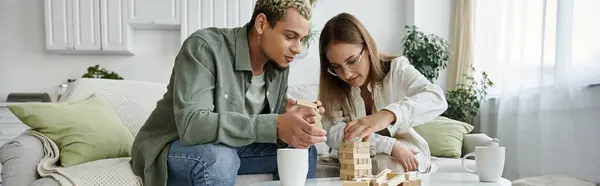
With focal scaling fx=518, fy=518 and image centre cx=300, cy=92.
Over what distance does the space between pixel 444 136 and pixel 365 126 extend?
124 centimetres

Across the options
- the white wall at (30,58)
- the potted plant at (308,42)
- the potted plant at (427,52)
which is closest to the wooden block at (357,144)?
the potted plant at (427,52)

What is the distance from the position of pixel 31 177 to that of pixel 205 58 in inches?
29.3

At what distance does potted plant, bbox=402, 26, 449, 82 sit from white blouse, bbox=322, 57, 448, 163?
1.72m

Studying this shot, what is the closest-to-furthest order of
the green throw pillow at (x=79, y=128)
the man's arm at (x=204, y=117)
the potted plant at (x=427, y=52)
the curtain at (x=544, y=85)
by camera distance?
the man's arm at (x=204, y=117) < the green throw pillow at (x=79, y=128) < the curtain at (x=544, y=85) < the potted plant at (x=427, y=52)

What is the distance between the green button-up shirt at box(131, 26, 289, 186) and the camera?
1.31m

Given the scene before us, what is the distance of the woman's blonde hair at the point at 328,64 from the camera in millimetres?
1670

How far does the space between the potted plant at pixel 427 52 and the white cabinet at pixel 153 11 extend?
5.53ft

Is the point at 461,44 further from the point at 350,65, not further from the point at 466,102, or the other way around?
the point at 350,65

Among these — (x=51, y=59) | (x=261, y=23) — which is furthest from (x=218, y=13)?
(x=261, y=23)

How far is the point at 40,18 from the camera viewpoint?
12.9 feet

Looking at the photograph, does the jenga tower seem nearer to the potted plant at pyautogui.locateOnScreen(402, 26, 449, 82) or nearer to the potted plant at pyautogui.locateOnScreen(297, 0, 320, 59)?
the potted plant at pyautogui.locateOnScreen(402, 26, 449, 82)

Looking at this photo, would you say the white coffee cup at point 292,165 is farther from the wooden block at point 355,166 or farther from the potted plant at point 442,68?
the potted plant at point 442,68

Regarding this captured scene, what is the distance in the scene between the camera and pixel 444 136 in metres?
2.45

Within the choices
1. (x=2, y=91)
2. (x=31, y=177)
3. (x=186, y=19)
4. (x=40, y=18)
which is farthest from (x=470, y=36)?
(x=2, y=91)
